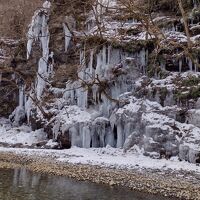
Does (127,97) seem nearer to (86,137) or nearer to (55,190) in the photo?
(86,137)

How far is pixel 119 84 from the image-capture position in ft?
79.4

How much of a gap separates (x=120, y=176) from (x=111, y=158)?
455cm

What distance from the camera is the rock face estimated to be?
2077 centimetres

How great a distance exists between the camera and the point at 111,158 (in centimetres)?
2050

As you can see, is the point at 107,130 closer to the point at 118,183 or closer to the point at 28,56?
the point at 118,183

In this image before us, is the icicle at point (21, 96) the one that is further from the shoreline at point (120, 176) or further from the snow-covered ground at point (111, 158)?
the shoreline at point (120, 176)

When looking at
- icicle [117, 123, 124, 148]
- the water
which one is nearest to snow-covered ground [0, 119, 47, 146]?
icicle [117, 123, 124, 148]

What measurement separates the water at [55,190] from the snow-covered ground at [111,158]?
4.19 metres

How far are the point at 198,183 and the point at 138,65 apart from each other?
37.6 ft

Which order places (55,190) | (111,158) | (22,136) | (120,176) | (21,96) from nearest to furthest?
(55,190), (120,176), (111,158), (22,136), (21,96)

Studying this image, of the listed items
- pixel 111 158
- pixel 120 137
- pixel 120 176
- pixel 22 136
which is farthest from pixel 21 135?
pixel 120 176

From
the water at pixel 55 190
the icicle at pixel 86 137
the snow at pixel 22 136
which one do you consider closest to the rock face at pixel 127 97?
the icicle at pixel 86 137

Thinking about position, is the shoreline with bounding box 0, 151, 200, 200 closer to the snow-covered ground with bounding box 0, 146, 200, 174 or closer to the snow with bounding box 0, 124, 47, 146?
the snow-covered ground with bounding box 0, 146, 200, 174

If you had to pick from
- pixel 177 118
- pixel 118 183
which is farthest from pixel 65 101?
pixel 118 183
